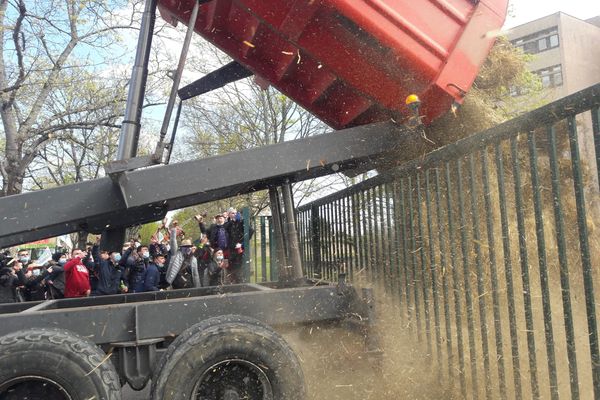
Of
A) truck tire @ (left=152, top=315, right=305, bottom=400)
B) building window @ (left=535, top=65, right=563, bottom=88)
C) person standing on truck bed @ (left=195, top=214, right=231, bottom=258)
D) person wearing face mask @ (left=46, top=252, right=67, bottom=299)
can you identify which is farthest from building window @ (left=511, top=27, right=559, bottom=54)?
truck tire @ (left=152, top=315, right=305, bottom=400)

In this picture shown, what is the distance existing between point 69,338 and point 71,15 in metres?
16.5

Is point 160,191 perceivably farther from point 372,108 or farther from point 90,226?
point 372,108

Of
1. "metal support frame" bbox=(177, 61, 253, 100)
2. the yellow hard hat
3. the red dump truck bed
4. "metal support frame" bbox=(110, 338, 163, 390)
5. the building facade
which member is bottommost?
"metal support frame" bbox=(110, 338, 163, 390)

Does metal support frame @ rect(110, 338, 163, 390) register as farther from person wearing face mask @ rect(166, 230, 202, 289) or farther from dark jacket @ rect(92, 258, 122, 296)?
person wearing face mask @ rect(166, 230, 202, 289)

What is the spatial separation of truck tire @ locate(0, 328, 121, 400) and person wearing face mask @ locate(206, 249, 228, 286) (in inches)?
227

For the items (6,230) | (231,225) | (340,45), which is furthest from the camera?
(231,225)

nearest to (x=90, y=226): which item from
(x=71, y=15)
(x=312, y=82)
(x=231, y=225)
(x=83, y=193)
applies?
(x=83, y=193)

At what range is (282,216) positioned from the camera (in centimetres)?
484

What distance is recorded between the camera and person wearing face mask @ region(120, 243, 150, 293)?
32.8ft

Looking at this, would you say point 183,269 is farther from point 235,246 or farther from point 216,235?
point 235,246

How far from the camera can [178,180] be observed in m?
3.81

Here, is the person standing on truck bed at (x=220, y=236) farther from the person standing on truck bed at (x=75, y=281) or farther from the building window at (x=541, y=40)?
the building window at (x=541, y=40)

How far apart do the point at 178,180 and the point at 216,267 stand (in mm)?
5593

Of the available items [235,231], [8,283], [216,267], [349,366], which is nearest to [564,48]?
[235,231]
